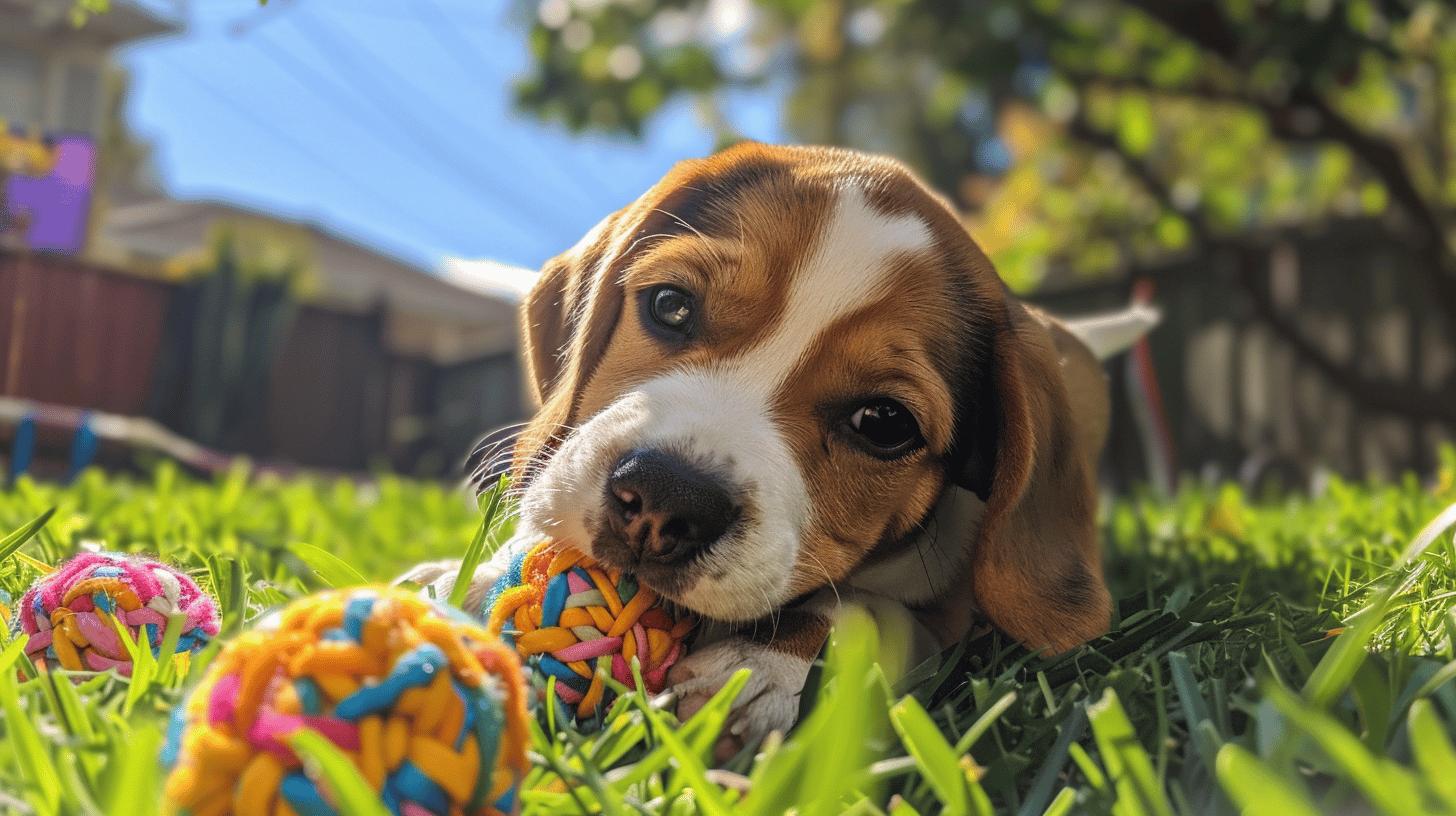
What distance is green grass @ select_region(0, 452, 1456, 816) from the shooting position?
3.96 ft

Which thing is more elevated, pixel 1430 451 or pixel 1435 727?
pixel 1435 727

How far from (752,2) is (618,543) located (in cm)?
921

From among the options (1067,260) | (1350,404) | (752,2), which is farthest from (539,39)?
(1350,404)

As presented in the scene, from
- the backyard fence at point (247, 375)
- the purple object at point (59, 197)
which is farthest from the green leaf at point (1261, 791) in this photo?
the backyard fence at point (247, 375)

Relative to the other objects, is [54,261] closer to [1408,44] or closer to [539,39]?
[539,39]

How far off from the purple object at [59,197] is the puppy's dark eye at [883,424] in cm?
646

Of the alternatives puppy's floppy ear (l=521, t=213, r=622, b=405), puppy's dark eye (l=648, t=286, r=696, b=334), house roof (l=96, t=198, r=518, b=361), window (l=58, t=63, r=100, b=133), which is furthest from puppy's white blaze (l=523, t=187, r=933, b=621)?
house roof (l=96, t=198, r=518, b=361)

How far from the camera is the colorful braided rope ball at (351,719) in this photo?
1.21m

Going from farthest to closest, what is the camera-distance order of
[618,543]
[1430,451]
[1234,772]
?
[1430,451], [618,543], [1234,772]

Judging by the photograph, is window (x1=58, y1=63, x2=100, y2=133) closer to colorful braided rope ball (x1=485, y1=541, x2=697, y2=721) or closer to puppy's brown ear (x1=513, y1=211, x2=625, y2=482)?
puppy's brown ear (x1=513, y1=211, x2=625, y2=482)

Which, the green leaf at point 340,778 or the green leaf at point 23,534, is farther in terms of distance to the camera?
the green leaf at point 23,534

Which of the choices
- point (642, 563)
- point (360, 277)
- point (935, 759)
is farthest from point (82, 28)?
point (935, 759)

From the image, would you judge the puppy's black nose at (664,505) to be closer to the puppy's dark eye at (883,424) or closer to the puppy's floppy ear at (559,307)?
the puppy's dark eye at (883,424)

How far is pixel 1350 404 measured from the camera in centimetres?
1065
